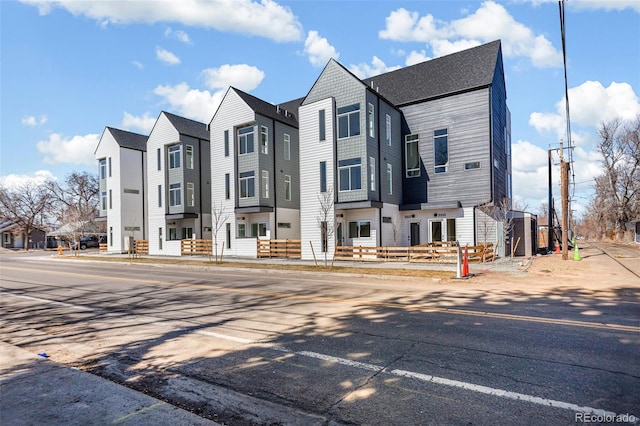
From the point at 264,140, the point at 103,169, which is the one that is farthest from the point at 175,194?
the point at 103,169

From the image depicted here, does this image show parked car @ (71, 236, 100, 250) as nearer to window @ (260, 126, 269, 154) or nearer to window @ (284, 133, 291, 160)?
window @ (284, 133, 291, 160)

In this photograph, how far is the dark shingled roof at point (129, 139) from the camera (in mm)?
40781

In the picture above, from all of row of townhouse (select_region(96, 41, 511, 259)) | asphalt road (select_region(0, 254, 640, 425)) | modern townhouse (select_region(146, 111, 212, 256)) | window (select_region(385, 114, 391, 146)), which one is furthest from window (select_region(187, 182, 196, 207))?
asphalt road (select_region(0, 254, 640, 425))

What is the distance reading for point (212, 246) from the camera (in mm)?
32125

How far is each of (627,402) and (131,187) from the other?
43.9m

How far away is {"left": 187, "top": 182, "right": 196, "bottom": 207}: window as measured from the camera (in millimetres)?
35375

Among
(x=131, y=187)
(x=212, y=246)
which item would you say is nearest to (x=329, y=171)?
(x=212, y=246)

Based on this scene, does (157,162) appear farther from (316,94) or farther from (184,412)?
(184,412)

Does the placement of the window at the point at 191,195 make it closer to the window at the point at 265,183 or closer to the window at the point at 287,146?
the window at the point at 265,183

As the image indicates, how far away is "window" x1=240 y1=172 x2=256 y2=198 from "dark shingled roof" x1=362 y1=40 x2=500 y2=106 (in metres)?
12.3

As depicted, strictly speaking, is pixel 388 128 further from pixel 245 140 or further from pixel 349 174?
pixel 245 140

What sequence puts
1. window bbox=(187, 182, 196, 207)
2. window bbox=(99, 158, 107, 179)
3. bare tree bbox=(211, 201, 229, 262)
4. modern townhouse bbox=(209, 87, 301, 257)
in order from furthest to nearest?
window bbox=(99, 158, 107, 179)
window bbox=(187, 182, 196, 207)
bare tree bbox=(211, 201, 229, 262)
modern townhouse bbox=(209, 87, 301, 257)

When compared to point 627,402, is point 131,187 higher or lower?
higher

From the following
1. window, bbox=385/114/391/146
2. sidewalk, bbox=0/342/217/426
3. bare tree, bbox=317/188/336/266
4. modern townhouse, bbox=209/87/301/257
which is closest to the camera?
sidewalk, bbox=0/342/217/426
